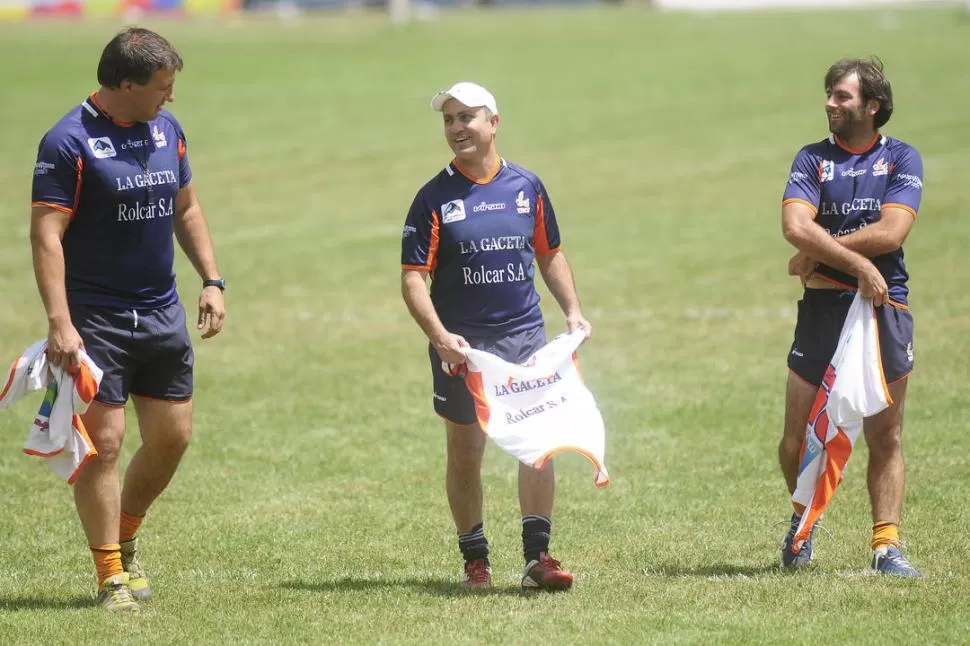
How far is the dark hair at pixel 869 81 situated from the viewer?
262 inches

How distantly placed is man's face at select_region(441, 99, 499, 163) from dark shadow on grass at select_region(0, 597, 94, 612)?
269 cm

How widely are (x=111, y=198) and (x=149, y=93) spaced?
0.49m

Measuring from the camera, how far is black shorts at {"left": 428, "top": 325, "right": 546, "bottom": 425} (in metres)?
6.66

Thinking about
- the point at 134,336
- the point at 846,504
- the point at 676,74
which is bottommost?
the point at 846,504

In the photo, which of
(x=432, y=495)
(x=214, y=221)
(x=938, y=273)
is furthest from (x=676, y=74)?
(x=432, y=495)

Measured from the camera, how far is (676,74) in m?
32.6

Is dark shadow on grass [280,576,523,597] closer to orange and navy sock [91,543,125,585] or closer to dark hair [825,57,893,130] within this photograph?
orange and navy sock [91,543,125,585]

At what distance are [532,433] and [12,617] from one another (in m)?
2.46

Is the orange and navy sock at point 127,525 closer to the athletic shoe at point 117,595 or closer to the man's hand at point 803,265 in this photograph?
the athletic shoe at point 117,595

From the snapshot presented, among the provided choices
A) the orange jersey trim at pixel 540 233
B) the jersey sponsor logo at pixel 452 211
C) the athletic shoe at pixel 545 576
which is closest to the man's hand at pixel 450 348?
the jersey sponsor logo at pixel 452 211

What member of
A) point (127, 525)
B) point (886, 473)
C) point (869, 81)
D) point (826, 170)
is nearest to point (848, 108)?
point (869, 81)

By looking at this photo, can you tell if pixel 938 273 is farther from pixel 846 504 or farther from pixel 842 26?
pixel 842 26

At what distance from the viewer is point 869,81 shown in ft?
21.9

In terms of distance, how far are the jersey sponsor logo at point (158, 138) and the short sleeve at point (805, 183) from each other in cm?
290
